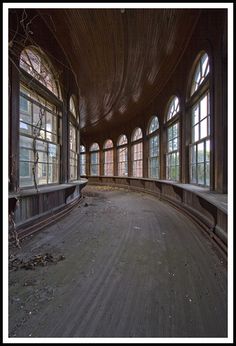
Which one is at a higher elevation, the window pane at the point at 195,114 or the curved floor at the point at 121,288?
the window pane at the point at 195,114

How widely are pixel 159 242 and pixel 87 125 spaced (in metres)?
11.5

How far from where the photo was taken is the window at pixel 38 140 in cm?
355

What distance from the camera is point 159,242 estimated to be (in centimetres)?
292

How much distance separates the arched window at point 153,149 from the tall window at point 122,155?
116 inches

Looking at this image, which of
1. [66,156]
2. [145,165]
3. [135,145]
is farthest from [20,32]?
[135,145]

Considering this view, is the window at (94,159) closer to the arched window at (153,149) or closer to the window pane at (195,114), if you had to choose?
the arched window at (153,149)

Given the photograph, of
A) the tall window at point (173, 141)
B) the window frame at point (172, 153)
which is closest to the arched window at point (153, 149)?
the window frame at point (172, 153)

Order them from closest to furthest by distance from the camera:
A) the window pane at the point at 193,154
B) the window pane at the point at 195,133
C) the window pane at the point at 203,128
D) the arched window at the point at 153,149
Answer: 1. the window pane at the point at 203,128
2. the window pane at the point at 195,133
3. the window pane at the point at 193,154
4. the arched window at the point at 153,149

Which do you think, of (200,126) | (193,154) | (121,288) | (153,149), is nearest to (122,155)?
(153,149)

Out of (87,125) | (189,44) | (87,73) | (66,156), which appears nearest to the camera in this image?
(189,44)

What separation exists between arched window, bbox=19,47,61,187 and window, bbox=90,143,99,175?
32.3 feet

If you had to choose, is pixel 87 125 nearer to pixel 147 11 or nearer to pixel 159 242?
pixel 147 11

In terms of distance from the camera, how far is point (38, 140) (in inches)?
160

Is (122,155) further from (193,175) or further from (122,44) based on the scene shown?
(122,44)
